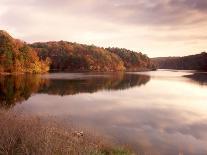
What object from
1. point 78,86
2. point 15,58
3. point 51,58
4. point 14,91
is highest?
→ point 51,58

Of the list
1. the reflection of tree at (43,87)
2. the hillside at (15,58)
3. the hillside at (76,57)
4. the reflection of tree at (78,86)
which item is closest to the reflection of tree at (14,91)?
the reflection of tree at (43,87)

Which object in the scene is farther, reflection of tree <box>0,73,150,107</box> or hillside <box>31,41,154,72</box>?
hillside <box>31,41,154,72</box>

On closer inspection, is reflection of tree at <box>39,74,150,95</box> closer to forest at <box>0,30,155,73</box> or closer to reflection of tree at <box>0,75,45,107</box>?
reflection of tree at <box>0,75,45,107</box>

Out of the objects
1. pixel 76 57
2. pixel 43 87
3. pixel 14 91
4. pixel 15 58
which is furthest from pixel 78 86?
pixel 76 57

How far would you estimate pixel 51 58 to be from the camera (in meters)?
142

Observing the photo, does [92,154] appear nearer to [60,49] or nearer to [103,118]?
[103,118]

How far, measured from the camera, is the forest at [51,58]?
3462 inches

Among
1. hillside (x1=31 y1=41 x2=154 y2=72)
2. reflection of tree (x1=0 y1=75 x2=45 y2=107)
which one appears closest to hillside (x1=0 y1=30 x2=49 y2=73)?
reflection of tree (x1=0 y1=75 x2=45 y2=107)

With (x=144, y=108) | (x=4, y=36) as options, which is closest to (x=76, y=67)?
(x=4, y=36)

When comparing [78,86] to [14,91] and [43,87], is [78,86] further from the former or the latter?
[14,91]

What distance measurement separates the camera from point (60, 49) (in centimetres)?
15438

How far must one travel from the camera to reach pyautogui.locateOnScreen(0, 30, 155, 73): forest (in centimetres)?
8794

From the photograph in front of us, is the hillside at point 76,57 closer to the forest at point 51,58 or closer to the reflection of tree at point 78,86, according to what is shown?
the forest at point 51,58

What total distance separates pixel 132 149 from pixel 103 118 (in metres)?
7.71
